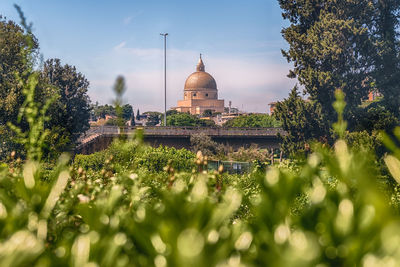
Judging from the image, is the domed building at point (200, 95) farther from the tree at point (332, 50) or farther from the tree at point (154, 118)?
the tree at point (332, 50)

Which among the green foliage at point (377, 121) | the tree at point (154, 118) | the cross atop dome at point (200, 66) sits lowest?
the green foliage at point (377, 121)

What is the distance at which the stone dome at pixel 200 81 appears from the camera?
433 feet

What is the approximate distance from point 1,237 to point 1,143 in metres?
21.0

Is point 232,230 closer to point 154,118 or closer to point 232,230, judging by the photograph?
point 232,230

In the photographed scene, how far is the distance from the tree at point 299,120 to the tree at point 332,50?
625 mm

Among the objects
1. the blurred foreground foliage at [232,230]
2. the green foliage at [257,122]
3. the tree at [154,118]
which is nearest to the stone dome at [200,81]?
the tree at [154,118]

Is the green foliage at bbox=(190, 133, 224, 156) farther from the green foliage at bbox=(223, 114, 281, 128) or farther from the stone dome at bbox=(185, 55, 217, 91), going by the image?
the stone dome at bbox=(185, 55, 217, 91)

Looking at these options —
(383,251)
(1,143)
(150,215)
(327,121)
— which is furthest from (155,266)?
(327,121)

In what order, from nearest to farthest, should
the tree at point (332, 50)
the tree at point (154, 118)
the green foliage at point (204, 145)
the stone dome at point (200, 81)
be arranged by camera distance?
1. the tree at point (332, 50)
2. the green foliage at point (204, 145)
3. the tree at point (154, 118)
4. the stone dome at point (200, 81)

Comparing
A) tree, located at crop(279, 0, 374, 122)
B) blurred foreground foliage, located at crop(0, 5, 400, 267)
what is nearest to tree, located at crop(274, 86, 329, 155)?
tree, located at crop(279, 0, 374, 122)

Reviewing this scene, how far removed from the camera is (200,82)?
436ft

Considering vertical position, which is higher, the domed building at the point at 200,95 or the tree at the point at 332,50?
the domed building at the point at 200,95

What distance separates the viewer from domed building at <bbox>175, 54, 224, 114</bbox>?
12744cm

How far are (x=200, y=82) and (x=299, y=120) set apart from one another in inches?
4093
